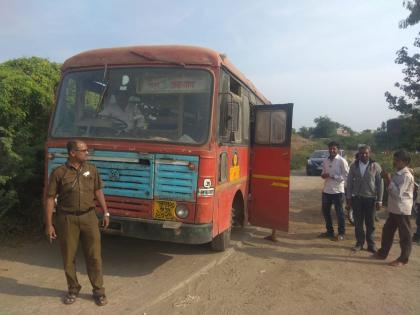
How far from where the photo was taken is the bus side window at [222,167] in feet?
18.4

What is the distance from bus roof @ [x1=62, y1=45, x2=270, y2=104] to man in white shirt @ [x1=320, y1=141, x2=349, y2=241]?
304 cm

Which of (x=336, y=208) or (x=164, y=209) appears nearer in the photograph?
(x=164, y=209)

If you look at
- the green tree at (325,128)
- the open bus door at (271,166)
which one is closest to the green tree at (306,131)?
the green tree at (325,128)

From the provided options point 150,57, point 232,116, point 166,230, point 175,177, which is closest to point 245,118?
point 232,116

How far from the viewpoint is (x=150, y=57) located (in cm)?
548

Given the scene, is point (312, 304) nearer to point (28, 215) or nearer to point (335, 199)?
point (335, 199)

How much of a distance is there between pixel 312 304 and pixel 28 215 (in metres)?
4.90

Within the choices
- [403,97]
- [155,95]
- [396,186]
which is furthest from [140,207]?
[403,97]

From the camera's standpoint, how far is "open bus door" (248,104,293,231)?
714 cm

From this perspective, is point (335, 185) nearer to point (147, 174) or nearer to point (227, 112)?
point (227, 112)

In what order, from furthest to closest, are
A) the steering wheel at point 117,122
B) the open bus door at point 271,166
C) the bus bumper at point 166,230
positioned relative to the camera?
the open bus door at point 271,166 < the steering wheel at point 117,122 < the bus bumper at point 166,230

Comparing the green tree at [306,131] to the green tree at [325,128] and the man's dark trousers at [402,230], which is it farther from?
the man's dark trousers at [402,230]

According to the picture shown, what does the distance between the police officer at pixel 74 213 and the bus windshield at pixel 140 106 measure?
106 cm

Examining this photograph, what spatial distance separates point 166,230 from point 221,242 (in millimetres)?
1652
